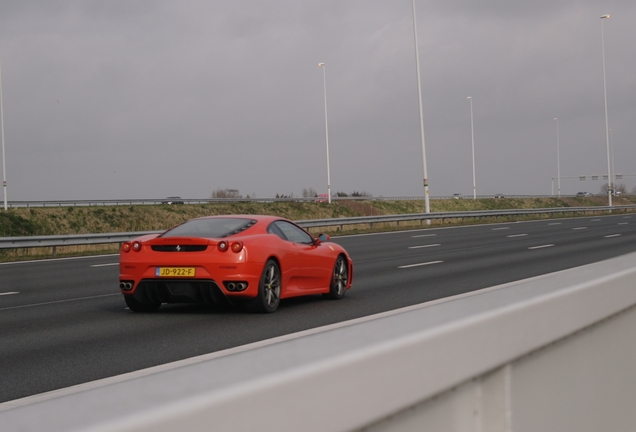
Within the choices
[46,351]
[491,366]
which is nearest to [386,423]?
[491,366]

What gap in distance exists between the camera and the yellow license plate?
11.5 m

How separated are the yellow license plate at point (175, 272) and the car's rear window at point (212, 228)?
55 cm

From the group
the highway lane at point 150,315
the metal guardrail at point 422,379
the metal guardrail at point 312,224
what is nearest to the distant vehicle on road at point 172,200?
the metal guardrail at point 312,224

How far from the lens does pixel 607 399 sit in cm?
282

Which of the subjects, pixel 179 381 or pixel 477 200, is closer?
pixel 179 381

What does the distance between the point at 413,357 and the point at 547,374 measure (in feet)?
2.49

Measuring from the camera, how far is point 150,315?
12.1 meters

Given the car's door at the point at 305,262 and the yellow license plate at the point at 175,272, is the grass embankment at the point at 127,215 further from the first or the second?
the yellow license plate at the point at 175,272

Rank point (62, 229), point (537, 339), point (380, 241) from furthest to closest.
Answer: point (62, 229) → point (380, 241) → point (537, 339)

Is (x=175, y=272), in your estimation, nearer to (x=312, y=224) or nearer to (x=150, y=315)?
(x=150, y=315)

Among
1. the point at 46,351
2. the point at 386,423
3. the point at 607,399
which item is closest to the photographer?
the point at 386,423

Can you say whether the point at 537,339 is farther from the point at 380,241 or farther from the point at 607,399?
the point at 380,241

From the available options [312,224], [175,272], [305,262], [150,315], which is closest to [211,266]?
[175,272]

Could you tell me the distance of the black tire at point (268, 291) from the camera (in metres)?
11.7
